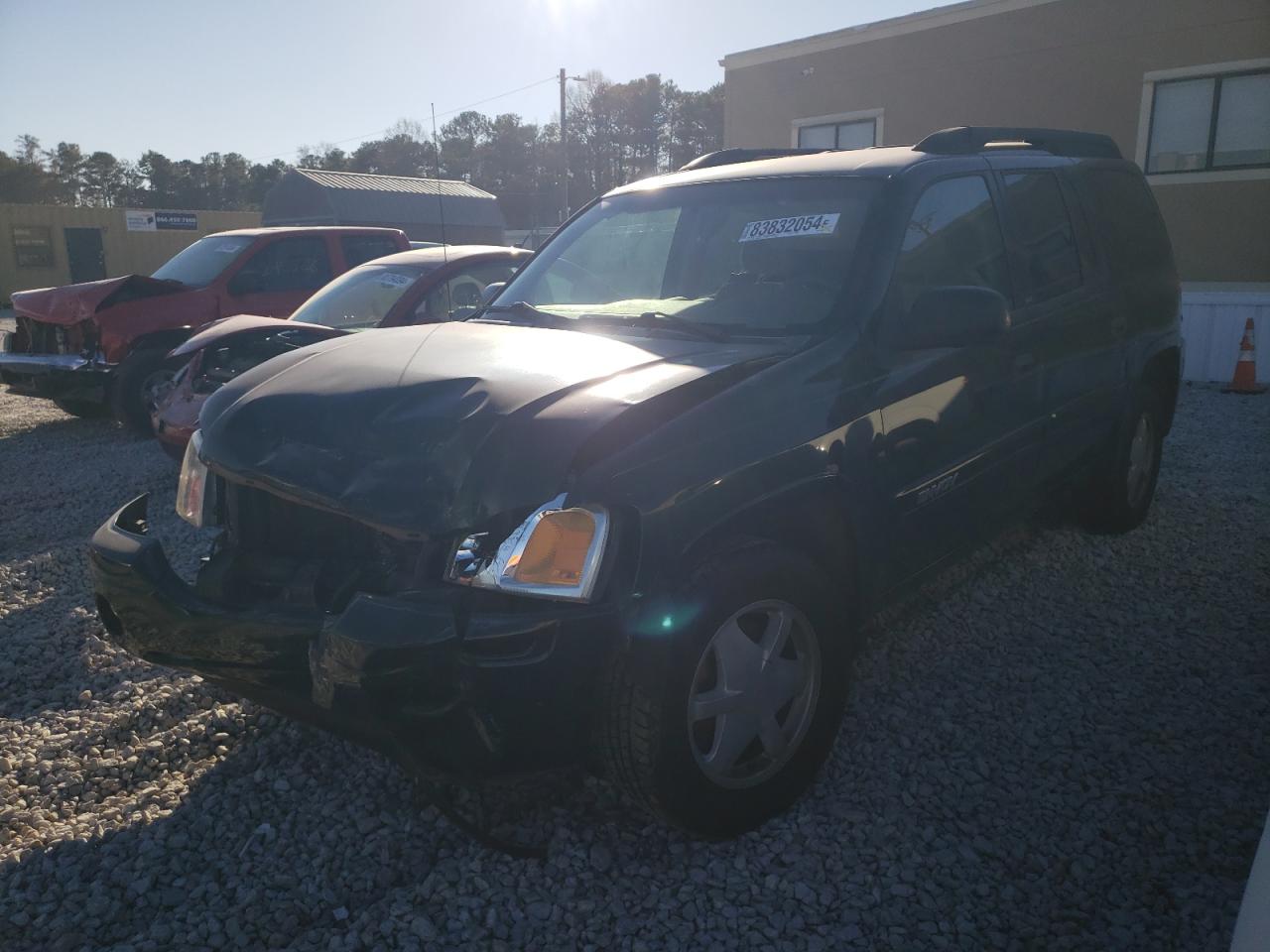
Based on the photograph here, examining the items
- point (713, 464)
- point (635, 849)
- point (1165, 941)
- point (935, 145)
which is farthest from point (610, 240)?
point (1165, 941)

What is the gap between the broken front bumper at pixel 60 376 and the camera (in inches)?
317

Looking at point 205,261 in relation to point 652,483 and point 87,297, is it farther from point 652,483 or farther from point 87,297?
point 652,483

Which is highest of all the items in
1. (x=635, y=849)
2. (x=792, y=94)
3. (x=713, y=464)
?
(x=792, y=94)

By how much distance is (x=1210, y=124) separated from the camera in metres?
13.0

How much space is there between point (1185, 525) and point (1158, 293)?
4.53ft

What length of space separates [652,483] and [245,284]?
7.87 meters

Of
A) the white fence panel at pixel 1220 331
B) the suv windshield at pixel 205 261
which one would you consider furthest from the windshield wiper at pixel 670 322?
the white fence panel at pixel 1220 331

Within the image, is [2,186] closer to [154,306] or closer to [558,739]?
[154,306]

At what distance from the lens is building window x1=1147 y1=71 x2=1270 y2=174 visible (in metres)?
12.7

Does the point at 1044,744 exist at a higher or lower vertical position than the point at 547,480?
lower

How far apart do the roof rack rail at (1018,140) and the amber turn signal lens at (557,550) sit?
2.25m

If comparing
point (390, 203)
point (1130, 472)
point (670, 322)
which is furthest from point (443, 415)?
point (390, 203)

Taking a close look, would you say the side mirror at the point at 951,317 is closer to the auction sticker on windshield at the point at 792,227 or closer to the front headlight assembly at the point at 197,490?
the auction sticker on windshield at the point at 792,227

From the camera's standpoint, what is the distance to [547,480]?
6.98ft
